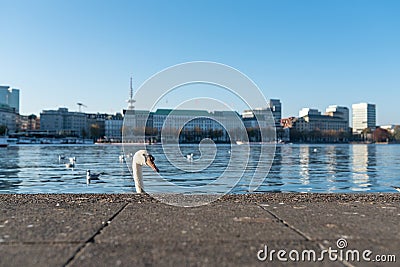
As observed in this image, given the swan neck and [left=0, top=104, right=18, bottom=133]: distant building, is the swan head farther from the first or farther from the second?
[left=0, top=104, right=18, bottom=133]: distant building

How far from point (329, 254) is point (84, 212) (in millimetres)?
3091

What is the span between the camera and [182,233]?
155 inches

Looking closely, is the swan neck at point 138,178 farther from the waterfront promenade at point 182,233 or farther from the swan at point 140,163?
the waterfront promenade at point 182,233

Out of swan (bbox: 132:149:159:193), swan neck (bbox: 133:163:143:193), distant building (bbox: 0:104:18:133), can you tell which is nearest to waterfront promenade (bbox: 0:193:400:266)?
swan neck (bbox: 133:163:143:193)

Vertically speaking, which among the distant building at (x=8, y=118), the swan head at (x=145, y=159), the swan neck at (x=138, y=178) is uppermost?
the distant building at (x=8, y=118)

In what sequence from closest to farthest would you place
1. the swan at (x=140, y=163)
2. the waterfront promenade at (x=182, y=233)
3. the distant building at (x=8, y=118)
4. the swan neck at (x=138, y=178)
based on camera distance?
the waterfront promenade at (x=182, y=233)
the swan neck at (x=138, y=178)
the swan at (x=140, y=163)
the distant building at (x=8, y=118)

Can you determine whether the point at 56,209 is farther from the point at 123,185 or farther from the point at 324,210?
the point at 123,185

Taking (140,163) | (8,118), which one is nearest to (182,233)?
(140,163)

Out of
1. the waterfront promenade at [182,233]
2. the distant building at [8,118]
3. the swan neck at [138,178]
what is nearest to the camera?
the waterfront promenade at [182,233]

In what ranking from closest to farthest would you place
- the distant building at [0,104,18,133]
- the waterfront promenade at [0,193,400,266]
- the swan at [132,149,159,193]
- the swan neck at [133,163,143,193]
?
the waterfront promenade at [0,193,400,266], the swan neck at [133,163,143,193], the swan at [132,149,159,193], the distant building at [0,104,18,133]

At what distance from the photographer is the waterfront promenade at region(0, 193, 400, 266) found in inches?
125

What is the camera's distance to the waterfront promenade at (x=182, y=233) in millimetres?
3170

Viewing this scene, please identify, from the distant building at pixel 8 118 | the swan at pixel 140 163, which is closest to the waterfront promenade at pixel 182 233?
the swan at pixel 140 163

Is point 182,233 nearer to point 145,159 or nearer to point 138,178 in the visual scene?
point 138,178
